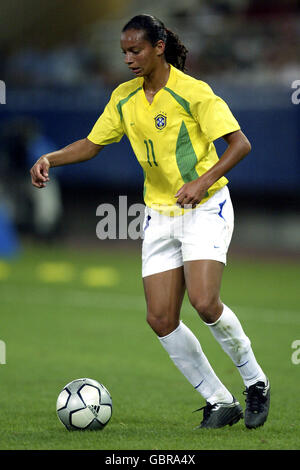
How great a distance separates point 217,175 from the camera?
211 inches

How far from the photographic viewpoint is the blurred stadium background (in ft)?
57.1

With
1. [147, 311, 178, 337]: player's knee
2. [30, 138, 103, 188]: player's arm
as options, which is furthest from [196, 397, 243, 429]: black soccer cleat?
[30, 138, 103, 188]: player's arm

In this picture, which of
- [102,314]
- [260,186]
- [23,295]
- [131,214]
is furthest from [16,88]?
[102,314]

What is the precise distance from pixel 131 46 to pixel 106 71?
1426cm

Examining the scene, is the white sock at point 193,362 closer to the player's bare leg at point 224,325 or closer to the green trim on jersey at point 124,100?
the player's bare leg at point 224,325

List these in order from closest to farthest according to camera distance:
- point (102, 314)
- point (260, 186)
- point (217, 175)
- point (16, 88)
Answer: point (217, 175) → point (102, 314) → point (260, 186) → point (16, 88)

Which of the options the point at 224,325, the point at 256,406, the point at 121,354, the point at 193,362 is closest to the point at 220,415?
the point at 256,406

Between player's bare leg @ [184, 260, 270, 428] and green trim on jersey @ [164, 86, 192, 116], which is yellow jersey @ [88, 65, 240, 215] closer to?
green trim on jersey @ [164, 86, 192, 116]

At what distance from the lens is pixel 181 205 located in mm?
5414

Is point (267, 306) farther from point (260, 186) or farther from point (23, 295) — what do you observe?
point (260, 186)

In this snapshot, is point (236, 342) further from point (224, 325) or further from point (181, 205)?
point (181, 205)

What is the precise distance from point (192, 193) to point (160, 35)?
1.01m

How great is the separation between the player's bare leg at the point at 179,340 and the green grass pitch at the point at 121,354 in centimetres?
14

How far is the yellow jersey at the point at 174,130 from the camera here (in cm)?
548
